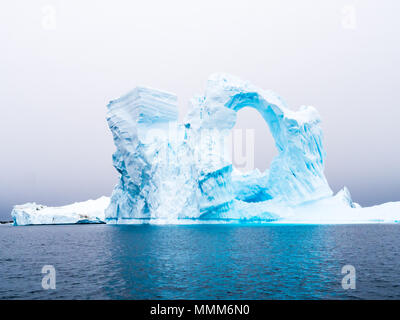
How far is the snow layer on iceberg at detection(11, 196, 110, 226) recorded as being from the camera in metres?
56.4

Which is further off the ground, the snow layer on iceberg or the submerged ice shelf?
the submerged ice shelf

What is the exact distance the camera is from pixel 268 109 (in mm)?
32938

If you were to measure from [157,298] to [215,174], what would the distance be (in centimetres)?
2100

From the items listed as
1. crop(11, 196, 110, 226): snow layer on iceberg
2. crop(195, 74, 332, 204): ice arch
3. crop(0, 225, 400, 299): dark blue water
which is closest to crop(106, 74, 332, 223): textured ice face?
crop(195, 74, 332, 204): ice arch

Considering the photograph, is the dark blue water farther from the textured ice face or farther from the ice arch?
the ice arch

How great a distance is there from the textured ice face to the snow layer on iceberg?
93.3 feet

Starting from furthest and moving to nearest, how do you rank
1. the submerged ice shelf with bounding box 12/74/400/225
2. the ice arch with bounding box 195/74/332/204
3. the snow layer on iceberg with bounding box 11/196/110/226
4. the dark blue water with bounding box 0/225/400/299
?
the snow layer on iceberg with bounding box 11/196/110/226, the ice arch with bounding box 195/74/332/204, the submerged ice shelf with bounding box 12/74/400/225, the dark blue water with bounding box 0/225/400/299

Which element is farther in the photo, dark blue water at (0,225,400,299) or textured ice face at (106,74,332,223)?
textured ice face at (106,74,332,223)

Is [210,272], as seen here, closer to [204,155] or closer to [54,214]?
[204,155]

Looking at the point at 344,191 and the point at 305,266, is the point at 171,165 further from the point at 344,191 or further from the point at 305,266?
the point at 305,266

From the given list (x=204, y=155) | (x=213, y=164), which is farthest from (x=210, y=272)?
(x=204, y=155)

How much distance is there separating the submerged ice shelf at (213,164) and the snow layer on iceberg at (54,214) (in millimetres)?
28202
